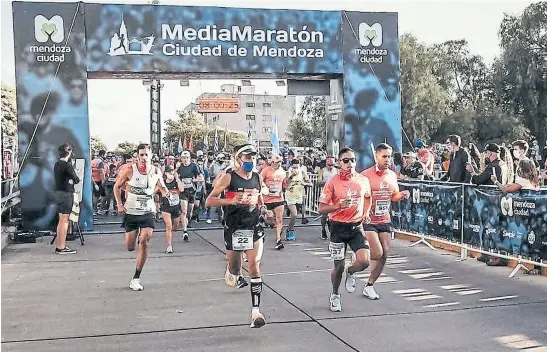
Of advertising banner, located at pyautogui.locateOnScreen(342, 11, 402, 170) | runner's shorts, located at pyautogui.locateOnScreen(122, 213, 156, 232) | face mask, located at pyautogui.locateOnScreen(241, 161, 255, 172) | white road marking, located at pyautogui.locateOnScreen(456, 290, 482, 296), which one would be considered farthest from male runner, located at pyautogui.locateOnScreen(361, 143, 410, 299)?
advertising banner, located at pyautogui.locateOnScreen(342, 11, 402, 170)

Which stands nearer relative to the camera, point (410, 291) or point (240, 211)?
point (240, 211)

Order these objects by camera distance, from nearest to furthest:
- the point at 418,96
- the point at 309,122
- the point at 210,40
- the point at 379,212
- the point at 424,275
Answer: the point at 379,212
the point at 424,275
the point at 210,40
the point at 418,96
the point at 309,122

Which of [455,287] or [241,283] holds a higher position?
[241,283]

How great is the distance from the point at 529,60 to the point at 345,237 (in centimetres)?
3617

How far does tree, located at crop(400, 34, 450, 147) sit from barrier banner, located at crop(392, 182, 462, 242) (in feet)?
106

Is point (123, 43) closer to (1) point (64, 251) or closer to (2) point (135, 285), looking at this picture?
(1) point (64, 251)

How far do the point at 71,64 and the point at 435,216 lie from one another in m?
8.82

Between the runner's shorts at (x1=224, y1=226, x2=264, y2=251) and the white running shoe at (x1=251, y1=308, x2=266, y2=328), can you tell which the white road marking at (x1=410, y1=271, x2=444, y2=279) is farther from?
the white running shoe at (x1=251, y1=308, x2=266, y2=328)

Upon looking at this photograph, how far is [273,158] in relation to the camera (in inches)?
516

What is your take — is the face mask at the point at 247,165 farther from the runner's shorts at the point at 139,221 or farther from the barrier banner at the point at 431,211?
the barrier banner at the point at 431,211

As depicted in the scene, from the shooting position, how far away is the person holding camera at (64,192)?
12.4m

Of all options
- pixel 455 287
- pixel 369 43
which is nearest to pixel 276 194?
pixel 455 287

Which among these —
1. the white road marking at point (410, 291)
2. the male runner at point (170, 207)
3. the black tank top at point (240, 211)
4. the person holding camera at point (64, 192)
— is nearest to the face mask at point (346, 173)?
the black tank top at point (240, 211)

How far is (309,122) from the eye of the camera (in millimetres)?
60250
